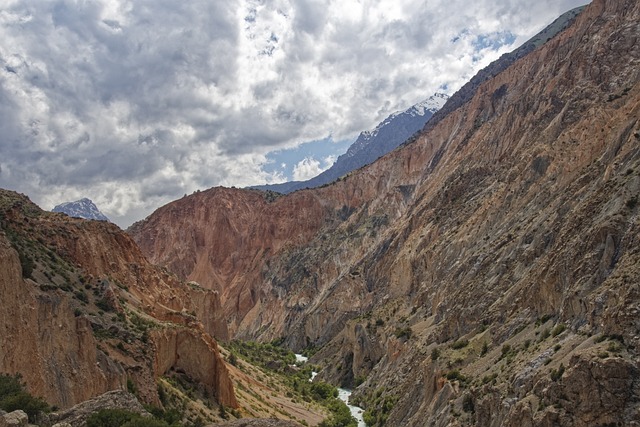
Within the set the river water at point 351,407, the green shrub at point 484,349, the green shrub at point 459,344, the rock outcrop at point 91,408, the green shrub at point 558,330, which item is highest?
the rock outcrop at point 91,408

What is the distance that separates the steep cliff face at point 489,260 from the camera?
28.1m

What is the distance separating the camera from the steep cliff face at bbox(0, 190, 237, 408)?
87.5 feet

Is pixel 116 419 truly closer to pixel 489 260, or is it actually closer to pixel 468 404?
pixel 468 404

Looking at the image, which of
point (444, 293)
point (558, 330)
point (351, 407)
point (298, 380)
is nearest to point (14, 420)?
point (558, 330)

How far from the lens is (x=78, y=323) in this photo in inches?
1190

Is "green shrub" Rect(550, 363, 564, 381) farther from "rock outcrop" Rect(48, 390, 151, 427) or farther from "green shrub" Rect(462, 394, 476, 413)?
"rock outcrop" Rect(48, 390, 151, 427)

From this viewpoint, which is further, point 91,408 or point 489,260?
point 489,260

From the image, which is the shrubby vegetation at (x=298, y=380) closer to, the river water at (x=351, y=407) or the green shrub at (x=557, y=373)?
the river water at (x=351, y=407)

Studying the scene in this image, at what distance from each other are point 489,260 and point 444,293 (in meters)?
7.67

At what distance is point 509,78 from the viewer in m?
109

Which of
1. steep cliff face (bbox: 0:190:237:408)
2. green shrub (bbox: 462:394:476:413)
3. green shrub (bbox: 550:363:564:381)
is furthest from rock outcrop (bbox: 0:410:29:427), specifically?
green shrub (bbox: 462:394:476:413)

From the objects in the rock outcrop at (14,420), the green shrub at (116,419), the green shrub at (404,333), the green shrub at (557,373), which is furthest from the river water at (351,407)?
the rock outcrop at (14,420)

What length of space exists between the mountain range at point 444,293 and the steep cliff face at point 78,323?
125 mm

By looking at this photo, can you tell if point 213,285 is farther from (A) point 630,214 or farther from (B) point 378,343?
(A) point 630,214
